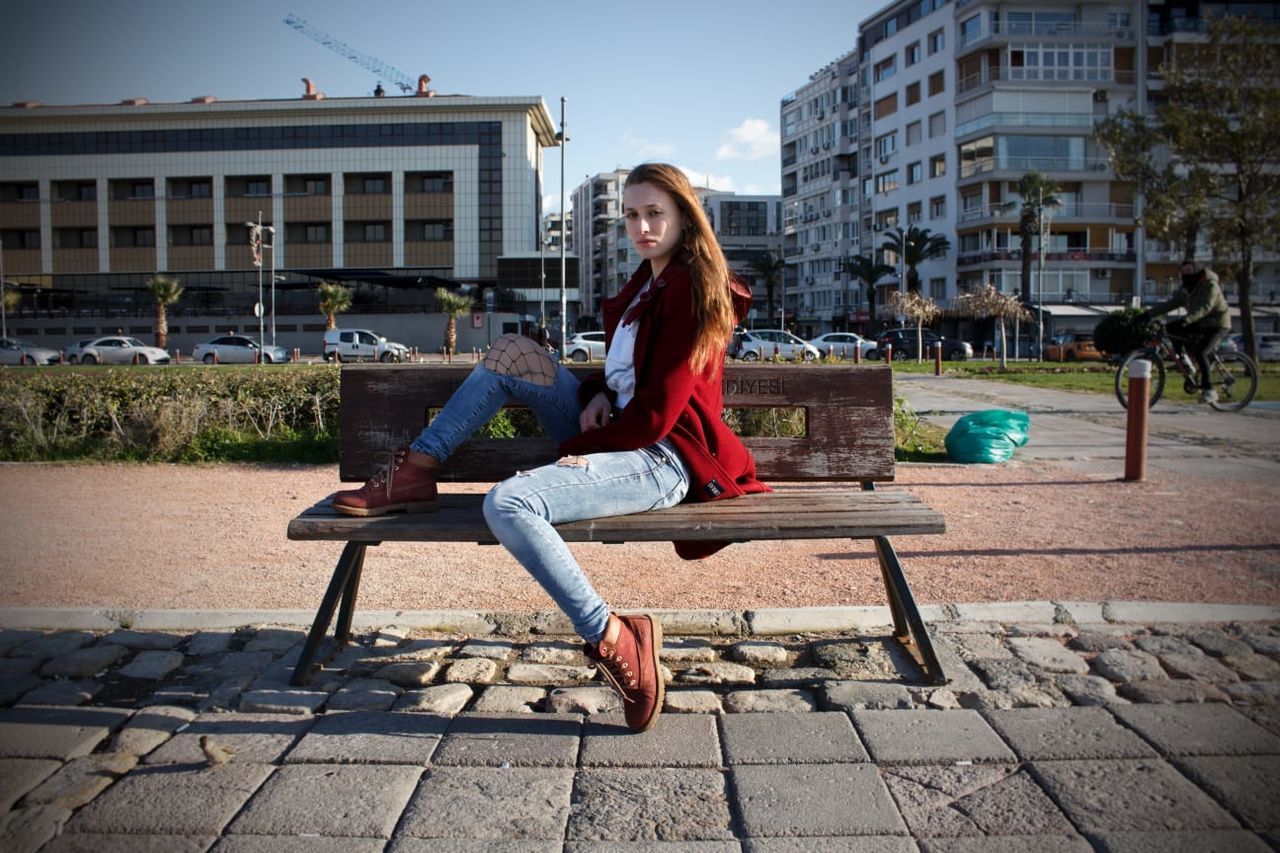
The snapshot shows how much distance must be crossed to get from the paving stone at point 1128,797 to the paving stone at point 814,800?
1.49 ft

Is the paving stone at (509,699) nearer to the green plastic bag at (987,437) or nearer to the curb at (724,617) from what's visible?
the curb at (724,617)

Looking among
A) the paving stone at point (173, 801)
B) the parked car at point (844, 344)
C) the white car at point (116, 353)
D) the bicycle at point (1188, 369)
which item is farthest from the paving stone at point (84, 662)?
the white car at point (116, 353)

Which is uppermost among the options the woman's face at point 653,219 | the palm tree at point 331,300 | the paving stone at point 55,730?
the palm tree at point 331,300

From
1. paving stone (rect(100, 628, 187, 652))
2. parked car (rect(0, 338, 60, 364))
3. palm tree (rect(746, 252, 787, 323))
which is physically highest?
palm tree (rect(746, 252, 787, 323))

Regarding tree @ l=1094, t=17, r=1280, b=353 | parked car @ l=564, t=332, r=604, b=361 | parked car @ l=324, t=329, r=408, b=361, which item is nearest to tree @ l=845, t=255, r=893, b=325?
parked car @ l=564, t=332, r=604, b=361

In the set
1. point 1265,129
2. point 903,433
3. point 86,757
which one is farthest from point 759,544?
point 1265,129

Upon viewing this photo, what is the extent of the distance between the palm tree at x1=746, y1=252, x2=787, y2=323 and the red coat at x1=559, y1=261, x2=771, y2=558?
322 feet

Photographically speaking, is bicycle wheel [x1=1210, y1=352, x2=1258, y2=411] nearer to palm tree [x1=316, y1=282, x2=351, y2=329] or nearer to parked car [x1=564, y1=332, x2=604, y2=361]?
parked car [x1=564, y1=332, x2=604, y2=361]

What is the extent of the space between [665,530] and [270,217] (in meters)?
72.8

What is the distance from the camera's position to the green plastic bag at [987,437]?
30.7ft

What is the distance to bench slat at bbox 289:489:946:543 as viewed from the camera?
128 inches

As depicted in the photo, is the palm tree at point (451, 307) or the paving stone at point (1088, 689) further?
the palm tree at point (451, 307)

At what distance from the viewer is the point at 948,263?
71500 millimetres

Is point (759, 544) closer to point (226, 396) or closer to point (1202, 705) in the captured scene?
point (1202, 705)
